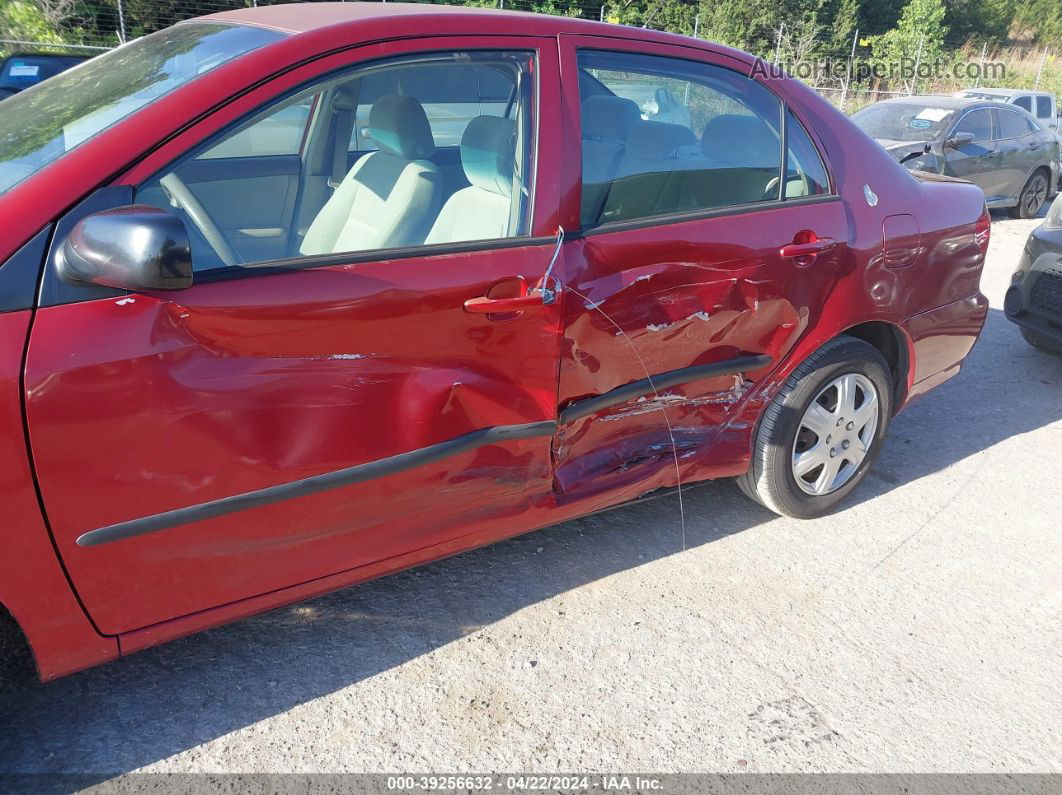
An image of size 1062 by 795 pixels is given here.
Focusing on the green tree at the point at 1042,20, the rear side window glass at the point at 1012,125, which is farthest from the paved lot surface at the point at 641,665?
the green tree at the point at 1042,20

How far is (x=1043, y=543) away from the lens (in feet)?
11.0

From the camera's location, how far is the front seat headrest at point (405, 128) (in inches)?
100

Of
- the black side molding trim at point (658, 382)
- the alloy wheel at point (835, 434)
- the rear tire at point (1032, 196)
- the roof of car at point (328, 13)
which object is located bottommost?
the rear tire at point (1032, 196)

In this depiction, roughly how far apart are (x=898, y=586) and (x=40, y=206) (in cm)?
289

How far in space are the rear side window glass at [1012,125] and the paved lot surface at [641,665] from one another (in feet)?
28.1

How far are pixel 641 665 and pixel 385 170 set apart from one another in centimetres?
170

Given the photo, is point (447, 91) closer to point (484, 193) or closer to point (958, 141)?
point (484, 193)

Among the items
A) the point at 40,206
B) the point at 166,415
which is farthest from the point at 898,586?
the point at 40,206

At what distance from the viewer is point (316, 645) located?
103 inches

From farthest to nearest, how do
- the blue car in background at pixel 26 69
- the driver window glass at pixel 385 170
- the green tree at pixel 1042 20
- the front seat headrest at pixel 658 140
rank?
the green tree at pixel 1042 20
the blue car in background at pixel 26 69
the front seat headrest at pixel 658 140
the driver window glass at pixel 385 170

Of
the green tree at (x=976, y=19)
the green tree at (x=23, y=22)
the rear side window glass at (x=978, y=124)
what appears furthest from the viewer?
the green tree at (x=976, y=19)

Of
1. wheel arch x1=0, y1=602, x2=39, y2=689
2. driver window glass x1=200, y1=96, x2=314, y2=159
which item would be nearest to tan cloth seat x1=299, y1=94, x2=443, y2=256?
driver window glass x1=200, y1=96, x2=314, y2=159

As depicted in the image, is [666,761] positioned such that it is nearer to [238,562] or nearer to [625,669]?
[625,669]

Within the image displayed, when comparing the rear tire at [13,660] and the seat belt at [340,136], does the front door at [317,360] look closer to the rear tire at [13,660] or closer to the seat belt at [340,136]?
the seat belt at [340,136]
